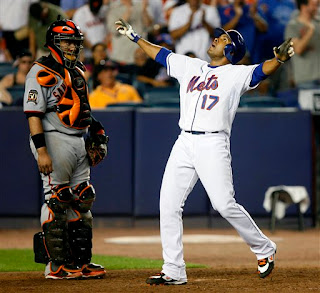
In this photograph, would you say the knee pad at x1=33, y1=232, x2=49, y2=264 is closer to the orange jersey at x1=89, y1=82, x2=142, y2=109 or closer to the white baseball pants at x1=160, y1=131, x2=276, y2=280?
the white baseball pants at x1=160, y1=131, x2=276, y2=280

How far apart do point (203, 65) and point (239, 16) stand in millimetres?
6514

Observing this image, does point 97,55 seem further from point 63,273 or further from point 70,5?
point 63,273

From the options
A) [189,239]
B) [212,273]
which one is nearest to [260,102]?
[189,239]

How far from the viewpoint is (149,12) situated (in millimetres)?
11992

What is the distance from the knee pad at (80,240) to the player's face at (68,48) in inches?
49.7

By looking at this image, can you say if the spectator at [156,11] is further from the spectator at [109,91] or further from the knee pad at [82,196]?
the knee pad at [82,196]

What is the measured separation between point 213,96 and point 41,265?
8.52 ft

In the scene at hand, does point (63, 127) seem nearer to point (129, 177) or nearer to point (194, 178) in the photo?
point (194, 178)

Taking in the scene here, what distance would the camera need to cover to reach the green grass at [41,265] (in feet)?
22.5

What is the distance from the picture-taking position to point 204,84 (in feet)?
18.4

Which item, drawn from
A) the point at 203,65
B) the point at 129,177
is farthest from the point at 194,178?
the point at 129,177

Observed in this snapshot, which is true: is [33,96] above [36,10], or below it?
below

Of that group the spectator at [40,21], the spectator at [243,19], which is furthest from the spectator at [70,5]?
the spectator at [243,19]

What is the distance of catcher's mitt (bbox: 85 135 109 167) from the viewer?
6.06 metres
